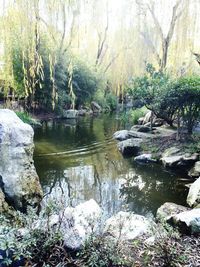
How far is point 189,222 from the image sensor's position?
273 cm

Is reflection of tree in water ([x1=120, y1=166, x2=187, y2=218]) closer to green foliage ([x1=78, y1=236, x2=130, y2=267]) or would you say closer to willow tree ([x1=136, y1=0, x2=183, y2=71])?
green foliage ([x1=78, y1=236, x2=130, y2=267])

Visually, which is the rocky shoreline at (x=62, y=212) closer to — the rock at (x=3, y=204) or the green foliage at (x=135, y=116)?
the rock at (x=3, y=204)

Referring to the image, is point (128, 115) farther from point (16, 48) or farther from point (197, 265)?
point (197, 265)

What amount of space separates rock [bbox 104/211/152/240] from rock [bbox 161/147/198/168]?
123 inches

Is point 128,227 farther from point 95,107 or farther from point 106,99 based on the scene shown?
point 106,99

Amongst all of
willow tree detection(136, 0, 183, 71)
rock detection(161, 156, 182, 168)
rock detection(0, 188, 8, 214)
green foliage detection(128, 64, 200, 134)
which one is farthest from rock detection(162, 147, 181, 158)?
willow tree detection(136, 0, 183, 71)

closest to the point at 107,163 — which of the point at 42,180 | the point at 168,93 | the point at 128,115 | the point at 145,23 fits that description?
the point at 42,180

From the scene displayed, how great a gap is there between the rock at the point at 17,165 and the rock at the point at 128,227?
1.26 meters

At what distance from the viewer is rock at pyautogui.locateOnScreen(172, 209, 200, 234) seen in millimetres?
2697

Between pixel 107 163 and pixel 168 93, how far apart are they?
7.93ft

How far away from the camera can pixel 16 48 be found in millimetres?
11266

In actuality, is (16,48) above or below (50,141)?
above

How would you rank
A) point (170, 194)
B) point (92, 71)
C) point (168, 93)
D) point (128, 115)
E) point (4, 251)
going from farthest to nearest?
point (92, 71) < point (128, 115) < point (168, 93) < point (170, 194) < point (4, 251)

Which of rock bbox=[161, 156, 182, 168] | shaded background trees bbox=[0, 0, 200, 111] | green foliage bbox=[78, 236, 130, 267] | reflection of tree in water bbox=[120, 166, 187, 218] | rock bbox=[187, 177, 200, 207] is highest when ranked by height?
shaded background trees bbox=[0, 0, 200, 111]
